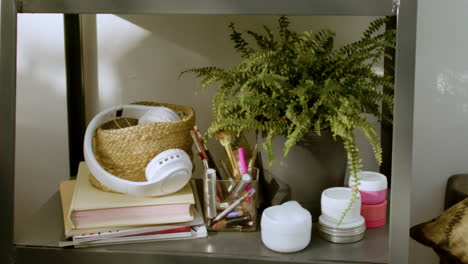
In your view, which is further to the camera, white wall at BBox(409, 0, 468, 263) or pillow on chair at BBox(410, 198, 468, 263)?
white wall at BBox(409, 0, 468, 263)

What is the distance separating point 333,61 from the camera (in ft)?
2.70

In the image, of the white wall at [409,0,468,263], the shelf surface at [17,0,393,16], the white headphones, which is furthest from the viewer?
the white wall at [409,0,468,263]

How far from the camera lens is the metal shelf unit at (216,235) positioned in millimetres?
677

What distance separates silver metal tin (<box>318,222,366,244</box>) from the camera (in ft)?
2.58

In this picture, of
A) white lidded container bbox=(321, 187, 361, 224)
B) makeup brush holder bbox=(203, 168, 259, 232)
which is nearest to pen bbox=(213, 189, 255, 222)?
makeup brush holder bbox=(203, 168, 259, 232)

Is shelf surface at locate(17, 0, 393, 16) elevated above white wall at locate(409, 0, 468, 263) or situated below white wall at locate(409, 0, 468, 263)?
above

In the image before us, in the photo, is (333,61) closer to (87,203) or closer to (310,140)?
(310,140)

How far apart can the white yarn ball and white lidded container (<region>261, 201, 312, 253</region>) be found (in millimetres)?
240

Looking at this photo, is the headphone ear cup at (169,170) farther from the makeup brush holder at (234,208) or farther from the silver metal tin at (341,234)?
the silver metal tin at (341,234)

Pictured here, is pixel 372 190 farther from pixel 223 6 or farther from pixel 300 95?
pixel 223 6

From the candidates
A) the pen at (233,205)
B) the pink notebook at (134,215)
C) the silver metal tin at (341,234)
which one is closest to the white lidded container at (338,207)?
the silver metal tin at (341,234)

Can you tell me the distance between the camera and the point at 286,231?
0.74 metres

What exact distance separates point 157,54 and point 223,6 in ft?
1.46

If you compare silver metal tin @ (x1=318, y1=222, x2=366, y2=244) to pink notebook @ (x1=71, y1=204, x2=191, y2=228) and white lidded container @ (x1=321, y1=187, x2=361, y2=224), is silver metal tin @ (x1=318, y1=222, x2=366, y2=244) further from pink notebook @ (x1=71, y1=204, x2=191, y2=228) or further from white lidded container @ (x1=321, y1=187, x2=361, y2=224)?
pink notebook @ (x1=71, y1=204, x2=191, y2=228)
